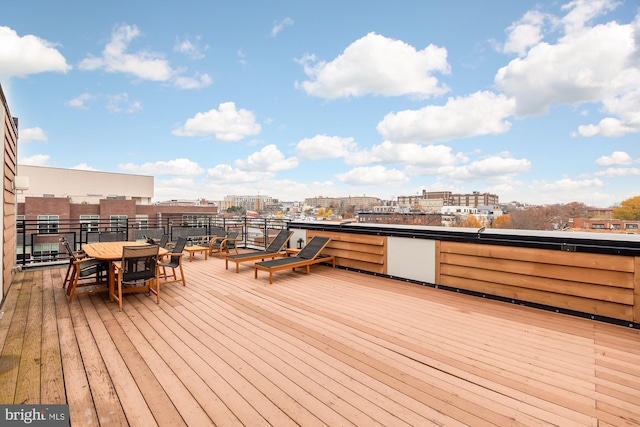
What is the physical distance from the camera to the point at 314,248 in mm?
6031

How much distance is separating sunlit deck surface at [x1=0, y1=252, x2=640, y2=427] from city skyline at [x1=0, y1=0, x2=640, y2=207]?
3614mm

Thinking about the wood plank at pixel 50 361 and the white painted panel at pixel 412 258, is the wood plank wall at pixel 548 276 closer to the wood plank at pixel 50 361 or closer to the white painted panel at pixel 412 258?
the white painted panel at pixel 412 258

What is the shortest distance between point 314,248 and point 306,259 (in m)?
0.31

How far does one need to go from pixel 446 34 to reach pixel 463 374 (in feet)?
42.4

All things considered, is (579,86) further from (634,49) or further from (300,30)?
(300,30)

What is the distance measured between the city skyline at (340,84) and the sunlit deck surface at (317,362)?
361cm

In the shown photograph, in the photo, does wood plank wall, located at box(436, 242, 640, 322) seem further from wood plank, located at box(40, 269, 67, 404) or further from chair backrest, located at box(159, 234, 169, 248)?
chair backrest, located at box(159, 234, 169, 248)

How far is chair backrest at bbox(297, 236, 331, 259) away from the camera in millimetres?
5914

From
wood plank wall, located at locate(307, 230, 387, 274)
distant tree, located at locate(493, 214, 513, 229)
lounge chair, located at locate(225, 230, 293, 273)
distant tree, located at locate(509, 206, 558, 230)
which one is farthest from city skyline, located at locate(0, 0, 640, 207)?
lounge chair, located at locate(225, 230, 293, 273)

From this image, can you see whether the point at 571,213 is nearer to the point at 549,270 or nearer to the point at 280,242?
the point at 549,270

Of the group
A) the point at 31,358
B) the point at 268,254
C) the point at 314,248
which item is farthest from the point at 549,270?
the point at 31,358

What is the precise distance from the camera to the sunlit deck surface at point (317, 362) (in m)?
1.83

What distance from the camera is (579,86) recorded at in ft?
24.6

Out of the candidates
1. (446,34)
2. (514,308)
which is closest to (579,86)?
(446,34)
